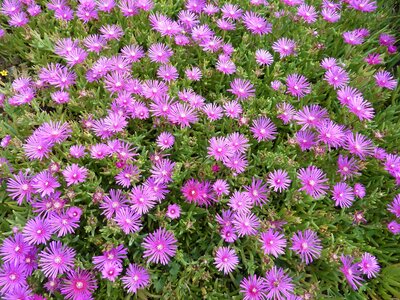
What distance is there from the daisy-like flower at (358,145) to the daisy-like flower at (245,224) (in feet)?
2.25

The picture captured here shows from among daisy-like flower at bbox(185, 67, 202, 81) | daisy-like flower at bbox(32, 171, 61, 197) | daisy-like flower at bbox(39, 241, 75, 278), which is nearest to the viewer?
daisy-like flower at bbox(39, 241, 75, 278)

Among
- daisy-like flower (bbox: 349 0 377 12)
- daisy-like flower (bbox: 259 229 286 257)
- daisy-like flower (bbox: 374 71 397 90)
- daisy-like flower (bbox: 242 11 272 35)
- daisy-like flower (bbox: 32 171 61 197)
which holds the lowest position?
daisy-like flower (bbox: 259 229 286 257)

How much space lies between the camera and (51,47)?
2629 millimetres

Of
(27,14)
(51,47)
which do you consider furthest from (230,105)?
(27,14)

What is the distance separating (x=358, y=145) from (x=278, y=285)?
89 centimetres

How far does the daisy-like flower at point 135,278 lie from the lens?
192cm

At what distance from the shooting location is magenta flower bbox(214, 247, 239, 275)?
6.50 ft

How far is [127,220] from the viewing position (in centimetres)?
194

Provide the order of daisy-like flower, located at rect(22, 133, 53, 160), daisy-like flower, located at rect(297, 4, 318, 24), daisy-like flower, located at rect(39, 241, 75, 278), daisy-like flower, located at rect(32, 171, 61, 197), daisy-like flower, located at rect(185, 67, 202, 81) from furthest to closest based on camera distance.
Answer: daisy-like flower, located at rect(297, 4, 318, 24) → daisy-like flower, located at rect(185, 67, 202, 81) → daisy-like flower, located at rect(22, 133, 53, 160) → daisy-like flower, located at rect(32, 171, 61, 197) → daisy-like flower, located at rect(39, 241, 75, 278)

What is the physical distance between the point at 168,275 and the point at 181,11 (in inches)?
70.7

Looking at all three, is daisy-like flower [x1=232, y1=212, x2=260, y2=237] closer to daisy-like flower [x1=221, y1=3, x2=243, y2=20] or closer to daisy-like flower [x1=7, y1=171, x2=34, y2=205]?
daisy-like flower [x1=7, y1=171, x2=34, y2=205]

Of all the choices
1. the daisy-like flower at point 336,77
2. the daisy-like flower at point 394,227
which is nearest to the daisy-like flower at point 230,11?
the daisy-like flower at point 336,77

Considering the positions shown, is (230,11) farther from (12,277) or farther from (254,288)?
(12,277)

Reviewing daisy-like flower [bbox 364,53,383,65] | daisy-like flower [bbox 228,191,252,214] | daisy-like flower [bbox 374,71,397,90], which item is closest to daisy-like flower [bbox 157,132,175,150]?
daisy-like flower [bbox 228,191,252,214]
